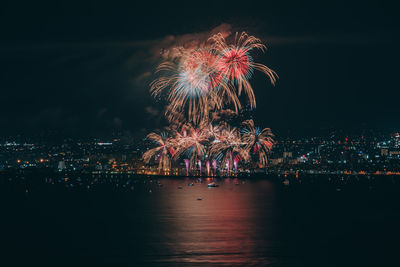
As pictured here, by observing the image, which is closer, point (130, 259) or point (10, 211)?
point (130, 259)

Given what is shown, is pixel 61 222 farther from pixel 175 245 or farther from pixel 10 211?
pixel 175 245

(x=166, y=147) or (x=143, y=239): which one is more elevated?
(x=166, y=147)

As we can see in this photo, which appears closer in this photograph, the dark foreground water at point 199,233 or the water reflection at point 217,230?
the water reflection at point 217,230

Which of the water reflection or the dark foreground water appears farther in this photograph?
the dark foreground water

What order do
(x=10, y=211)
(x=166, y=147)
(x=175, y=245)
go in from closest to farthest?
(x=175, y=245) → (x=10, y=211) → (x=166, y=147)

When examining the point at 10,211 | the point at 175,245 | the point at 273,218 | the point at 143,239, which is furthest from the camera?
the point at 10,211

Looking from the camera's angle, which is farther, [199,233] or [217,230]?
[217,230]

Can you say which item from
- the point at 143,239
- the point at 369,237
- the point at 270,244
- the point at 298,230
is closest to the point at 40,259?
the point at 143,239
